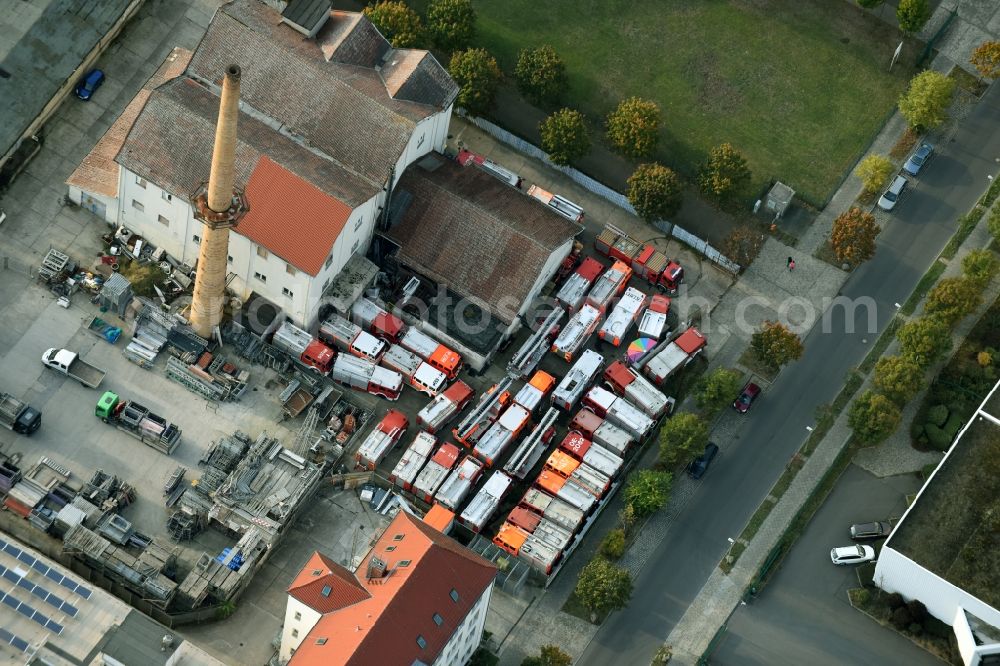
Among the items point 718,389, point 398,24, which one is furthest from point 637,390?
point 398,24

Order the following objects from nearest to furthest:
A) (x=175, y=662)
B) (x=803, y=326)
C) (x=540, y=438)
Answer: (x=175, y=662)
(x=540, y=438)
(x=803, y=326)

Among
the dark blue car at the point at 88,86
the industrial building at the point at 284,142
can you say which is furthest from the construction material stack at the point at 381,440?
the dark blue car at the point at 88,86

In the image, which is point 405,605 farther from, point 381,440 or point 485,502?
point 381,440

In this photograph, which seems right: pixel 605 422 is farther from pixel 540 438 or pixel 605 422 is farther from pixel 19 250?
pixel 19 250

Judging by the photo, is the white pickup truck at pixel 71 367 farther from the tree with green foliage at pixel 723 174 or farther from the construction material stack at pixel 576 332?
the tree with green foliage at pixel 723 174

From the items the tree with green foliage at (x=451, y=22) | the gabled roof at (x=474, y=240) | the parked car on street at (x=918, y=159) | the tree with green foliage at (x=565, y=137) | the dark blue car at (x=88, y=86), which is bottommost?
the dark blue car at (x=88, y=86)

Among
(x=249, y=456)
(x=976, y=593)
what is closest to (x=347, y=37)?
(x=249, y=456)

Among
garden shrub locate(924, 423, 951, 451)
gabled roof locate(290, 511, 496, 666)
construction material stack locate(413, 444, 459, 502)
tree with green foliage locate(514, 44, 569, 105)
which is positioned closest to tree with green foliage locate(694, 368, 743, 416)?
garden shrub locate(924, 423, 951, 451)
